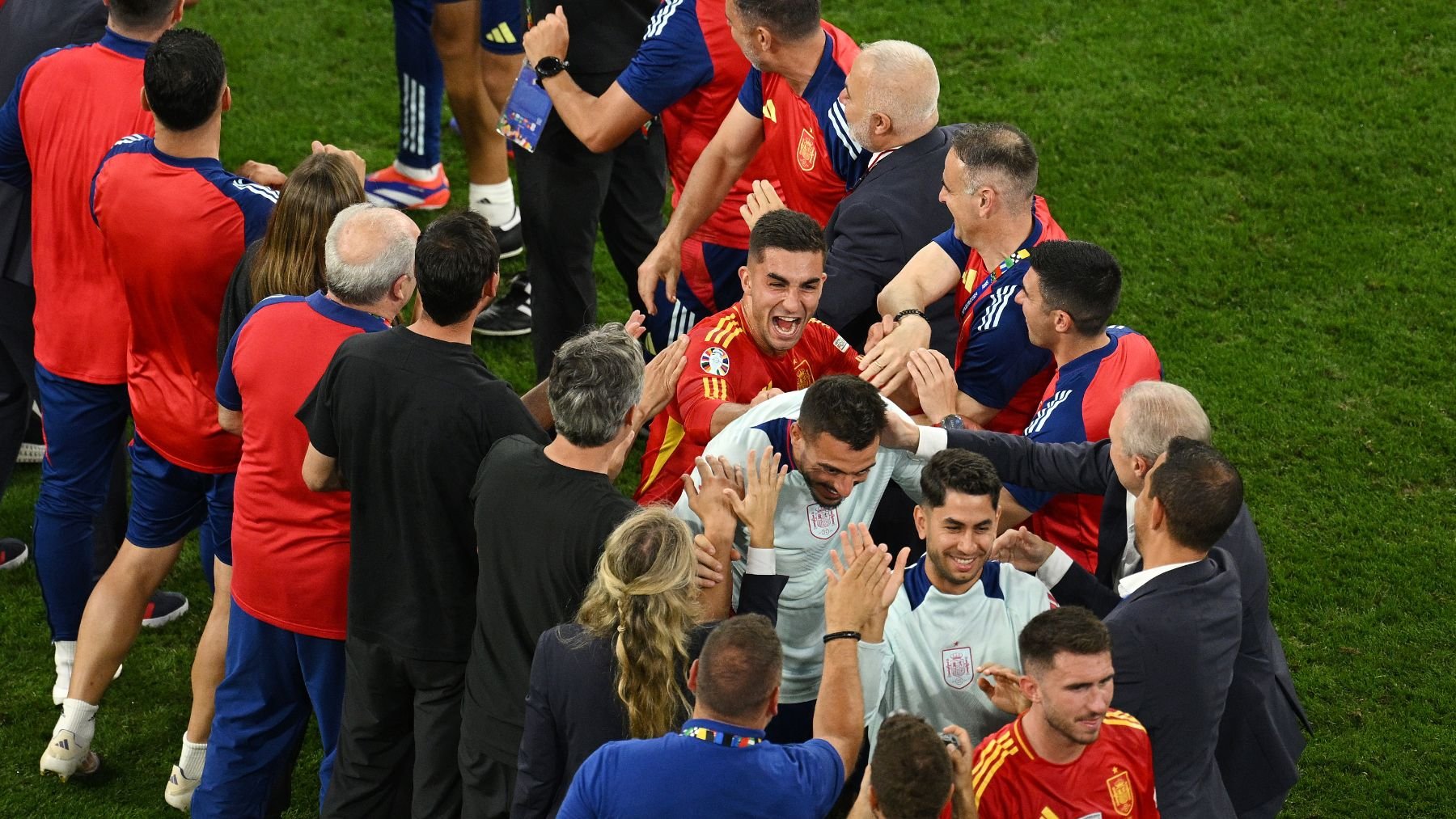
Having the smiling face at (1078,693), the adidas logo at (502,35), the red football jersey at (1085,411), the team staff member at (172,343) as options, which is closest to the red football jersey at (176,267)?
the team staff member at (172,343)

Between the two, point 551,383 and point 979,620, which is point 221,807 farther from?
point 979,620

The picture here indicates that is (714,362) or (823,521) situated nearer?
(823,521)

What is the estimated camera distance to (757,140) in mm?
5391

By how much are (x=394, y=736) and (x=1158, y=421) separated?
2190 millimetres

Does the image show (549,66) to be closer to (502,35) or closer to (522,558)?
(502,35)

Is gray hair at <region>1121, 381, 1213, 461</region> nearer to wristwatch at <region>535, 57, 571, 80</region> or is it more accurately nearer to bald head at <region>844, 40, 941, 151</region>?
bald head at <region>844, 40, 941, 151</region>

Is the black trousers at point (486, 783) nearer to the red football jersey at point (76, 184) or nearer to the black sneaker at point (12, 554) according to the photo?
the red football jersey at point (76, 184)

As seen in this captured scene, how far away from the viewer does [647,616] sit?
3.11 m

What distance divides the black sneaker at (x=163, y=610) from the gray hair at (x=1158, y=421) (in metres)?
3.58

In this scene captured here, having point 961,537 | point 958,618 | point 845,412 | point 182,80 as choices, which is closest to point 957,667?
point 958,618

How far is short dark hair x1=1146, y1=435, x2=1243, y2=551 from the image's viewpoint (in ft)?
11.2

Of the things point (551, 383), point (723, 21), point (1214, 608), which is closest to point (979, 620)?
point (1214, 608)

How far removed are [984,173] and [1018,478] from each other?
965 mm

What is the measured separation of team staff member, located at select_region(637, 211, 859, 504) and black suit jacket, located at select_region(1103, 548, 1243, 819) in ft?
4.09
